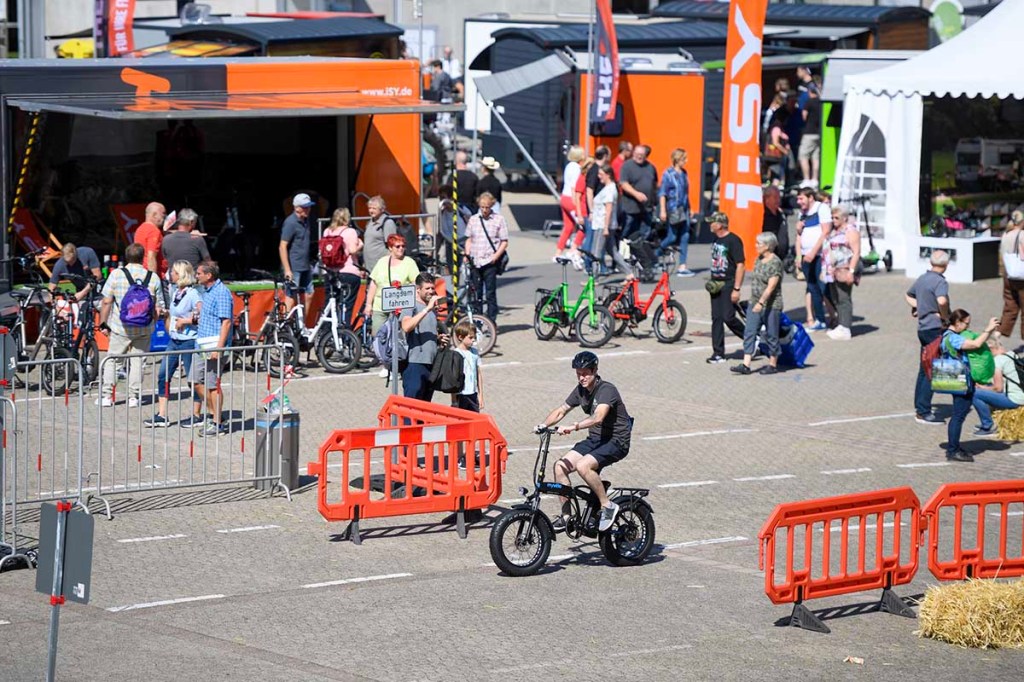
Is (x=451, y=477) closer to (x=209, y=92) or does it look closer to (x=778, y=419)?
(x=778, y=419)

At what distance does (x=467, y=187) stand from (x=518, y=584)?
1289 cm

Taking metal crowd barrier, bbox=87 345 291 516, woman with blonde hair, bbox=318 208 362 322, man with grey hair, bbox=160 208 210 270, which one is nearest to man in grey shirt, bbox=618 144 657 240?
woman with blonde hair, bbox=318 208 362 322

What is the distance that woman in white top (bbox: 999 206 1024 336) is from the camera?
20.2 meters

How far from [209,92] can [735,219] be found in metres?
7.57

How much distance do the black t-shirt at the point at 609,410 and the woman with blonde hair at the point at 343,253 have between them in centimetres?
759

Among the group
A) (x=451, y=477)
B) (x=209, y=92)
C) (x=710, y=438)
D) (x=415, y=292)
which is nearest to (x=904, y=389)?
(x=710, y=438)

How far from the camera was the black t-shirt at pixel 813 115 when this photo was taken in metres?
30.6

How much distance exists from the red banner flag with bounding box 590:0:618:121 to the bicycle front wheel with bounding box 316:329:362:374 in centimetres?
986

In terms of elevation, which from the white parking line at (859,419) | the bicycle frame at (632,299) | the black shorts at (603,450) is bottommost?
the white parking line at (859,419)

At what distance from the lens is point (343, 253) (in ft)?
64.0

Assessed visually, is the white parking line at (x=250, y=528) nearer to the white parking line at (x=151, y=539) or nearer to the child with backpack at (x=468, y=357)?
the white parking line at (x=151, y=539)

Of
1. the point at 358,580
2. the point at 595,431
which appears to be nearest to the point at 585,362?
the point at 595,431

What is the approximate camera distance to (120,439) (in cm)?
1537

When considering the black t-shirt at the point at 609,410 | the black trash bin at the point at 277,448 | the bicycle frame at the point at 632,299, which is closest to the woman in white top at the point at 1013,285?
the bicycle frame at the point at 632,299
